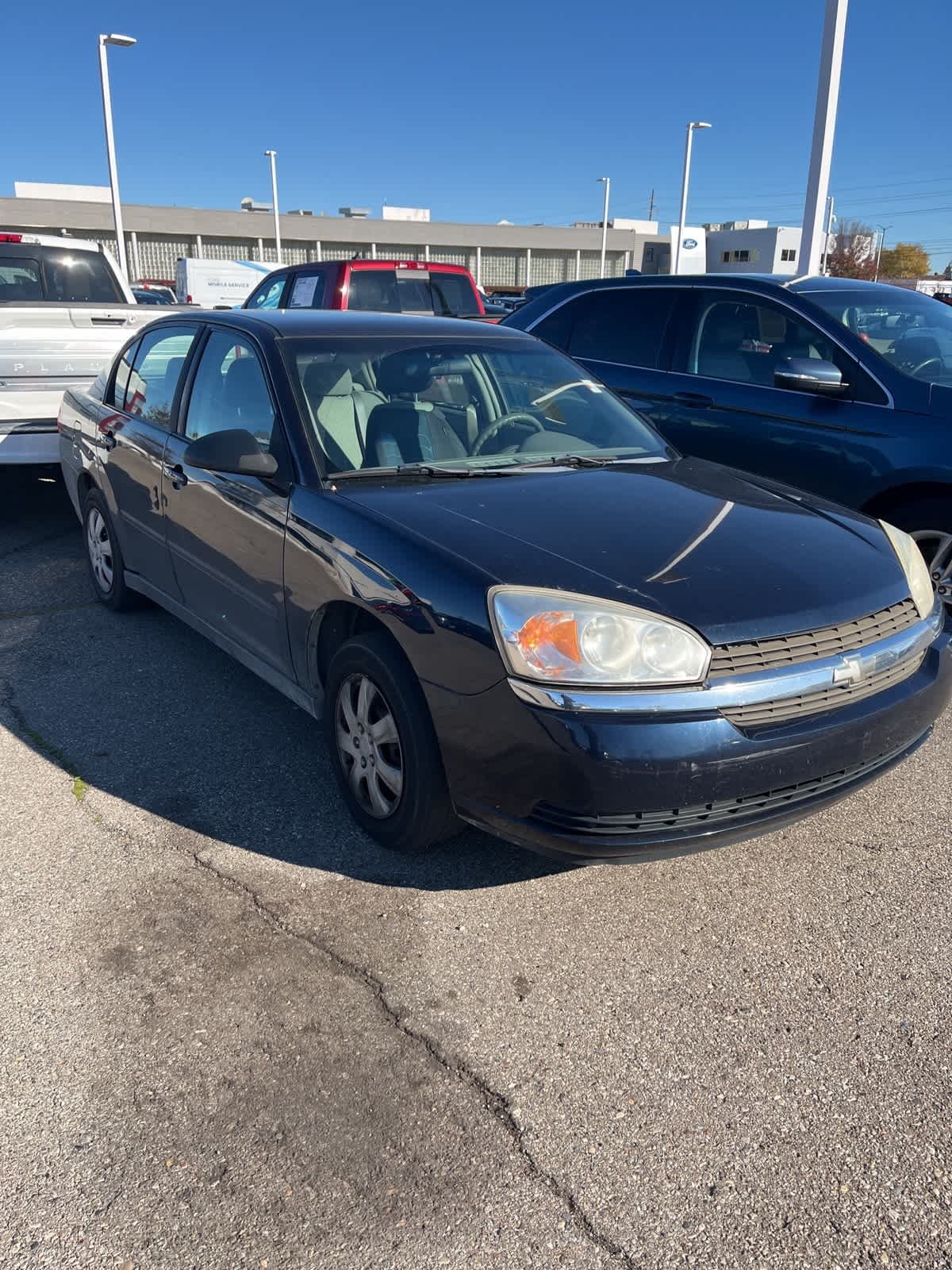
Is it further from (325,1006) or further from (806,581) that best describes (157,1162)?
(806,581)

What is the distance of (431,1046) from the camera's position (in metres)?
2.47

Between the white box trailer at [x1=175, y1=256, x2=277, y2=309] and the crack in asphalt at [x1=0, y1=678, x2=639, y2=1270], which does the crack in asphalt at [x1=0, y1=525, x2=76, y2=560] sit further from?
the white box trailer at [x1=175, y1=256, x2=277, y2=309]

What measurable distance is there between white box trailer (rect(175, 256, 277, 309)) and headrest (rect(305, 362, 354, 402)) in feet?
80.3

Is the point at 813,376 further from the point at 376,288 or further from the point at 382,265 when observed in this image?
the point at 382,265

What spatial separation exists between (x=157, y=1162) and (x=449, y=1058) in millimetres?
678

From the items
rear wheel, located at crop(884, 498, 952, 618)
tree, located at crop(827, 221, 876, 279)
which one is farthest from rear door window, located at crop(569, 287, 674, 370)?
tree, located at crop(827, 221, 876, 279)

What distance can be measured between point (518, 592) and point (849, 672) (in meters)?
0.96

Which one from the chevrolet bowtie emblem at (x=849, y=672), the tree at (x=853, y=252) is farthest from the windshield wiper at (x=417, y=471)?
the tree at (x=853, y=252)

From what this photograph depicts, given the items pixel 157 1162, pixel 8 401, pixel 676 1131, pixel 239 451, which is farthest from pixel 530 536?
pixel 8 401

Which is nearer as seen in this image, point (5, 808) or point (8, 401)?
point (5, 808)

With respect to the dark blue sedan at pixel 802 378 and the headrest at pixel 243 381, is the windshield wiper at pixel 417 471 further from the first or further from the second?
the dark blue sedan at pixel 802 378

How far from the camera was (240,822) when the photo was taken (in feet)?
11.5

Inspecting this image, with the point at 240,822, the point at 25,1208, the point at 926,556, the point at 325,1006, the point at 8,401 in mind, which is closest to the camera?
the point at 25,1208

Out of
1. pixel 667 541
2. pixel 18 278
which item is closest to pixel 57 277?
pixel 18 278
